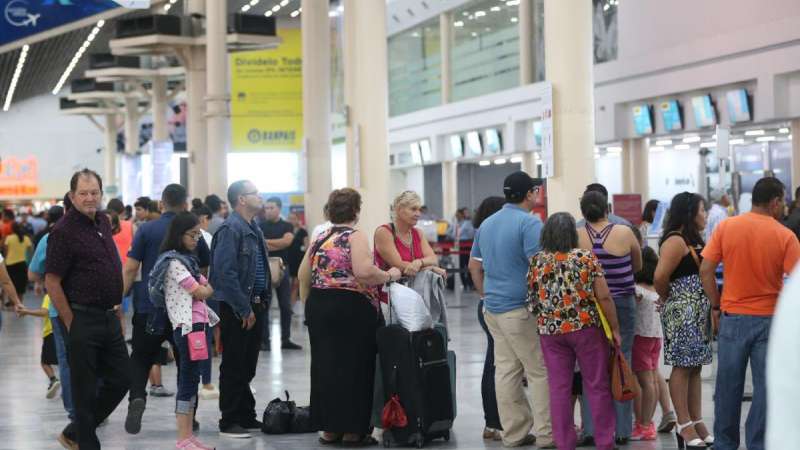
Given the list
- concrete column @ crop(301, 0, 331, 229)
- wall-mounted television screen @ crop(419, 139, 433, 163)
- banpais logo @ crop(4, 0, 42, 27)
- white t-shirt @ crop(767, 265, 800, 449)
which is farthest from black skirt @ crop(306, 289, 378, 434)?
wall-mounted television screen @ crop(419, 139, 433, 163)

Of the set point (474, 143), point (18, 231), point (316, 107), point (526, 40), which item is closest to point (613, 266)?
point (316, 107)

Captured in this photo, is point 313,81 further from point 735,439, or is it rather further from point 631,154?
point 735,439

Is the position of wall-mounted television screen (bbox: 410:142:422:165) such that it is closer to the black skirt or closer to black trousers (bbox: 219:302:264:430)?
black trousers (bbox: 219:302:264:430)

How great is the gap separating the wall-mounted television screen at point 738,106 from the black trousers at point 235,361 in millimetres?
14355

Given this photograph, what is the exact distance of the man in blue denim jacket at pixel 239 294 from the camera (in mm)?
8539

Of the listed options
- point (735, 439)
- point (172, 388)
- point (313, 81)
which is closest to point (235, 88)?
Result: point (313, 81)

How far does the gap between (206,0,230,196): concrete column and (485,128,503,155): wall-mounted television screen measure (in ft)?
22.9

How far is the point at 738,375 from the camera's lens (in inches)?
266

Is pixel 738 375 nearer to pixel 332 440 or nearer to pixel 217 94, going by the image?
pixel 332 440

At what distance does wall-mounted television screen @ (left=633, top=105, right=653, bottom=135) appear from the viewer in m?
25.1

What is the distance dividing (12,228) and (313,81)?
20.4ft

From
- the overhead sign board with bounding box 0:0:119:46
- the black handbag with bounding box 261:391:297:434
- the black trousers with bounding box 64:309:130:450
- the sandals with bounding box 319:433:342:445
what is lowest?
the sandals with bounding box 319:433:342:445

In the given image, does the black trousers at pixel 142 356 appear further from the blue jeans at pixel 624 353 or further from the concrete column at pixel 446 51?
the concrete column at pixel 446 51

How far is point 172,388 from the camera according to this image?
460 inches
